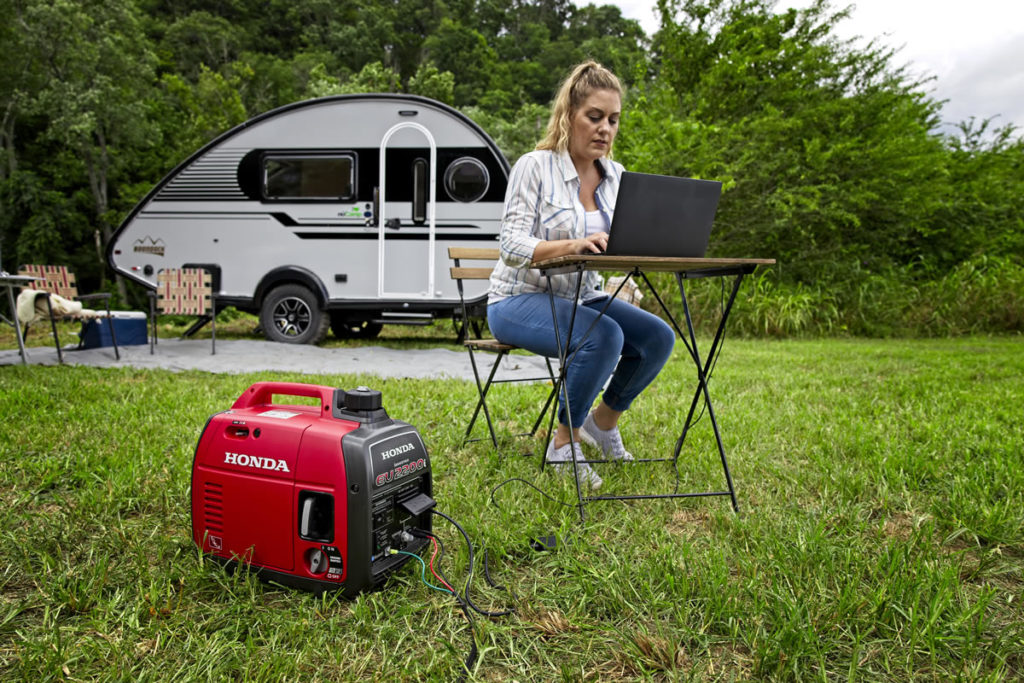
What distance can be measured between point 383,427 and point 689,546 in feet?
2.76

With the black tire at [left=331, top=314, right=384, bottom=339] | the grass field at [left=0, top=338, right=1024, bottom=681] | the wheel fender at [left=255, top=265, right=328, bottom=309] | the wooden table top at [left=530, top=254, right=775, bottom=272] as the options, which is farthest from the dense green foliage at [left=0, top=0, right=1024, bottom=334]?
the wooden table top at [left=530, top=254, right=775, bottom=272]

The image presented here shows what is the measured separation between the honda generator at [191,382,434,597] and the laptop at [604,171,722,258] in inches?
32.6

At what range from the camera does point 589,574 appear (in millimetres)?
1571

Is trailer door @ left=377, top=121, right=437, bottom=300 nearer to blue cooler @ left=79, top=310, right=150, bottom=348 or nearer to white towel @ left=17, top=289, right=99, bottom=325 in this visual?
blue cooler @ left=79, top=310, right=150, bottom=348

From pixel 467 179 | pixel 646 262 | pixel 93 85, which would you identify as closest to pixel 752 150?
pixel 467 179

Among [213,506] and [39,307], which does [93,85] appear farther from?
[213,506]

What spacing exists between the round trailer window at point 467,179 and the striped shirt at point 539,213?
4110 millimetres

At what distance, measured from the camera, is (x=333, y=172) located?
6.57m

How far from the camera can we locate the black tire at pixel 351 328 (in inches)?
285

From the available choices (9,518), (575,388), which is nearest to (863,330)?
(575,388)

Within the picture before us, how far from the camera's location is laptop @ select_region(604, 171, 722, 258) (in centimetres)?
185

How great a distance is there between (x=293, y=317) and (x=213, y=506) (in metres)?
5.47

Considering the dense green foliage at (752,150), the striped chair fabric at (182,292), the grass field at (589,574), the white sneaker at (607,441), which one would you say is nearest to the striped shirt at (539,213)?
A: the white sneaker at (607,441)

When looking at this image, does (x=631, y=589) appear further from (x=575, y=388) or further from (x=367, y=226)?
(x=367, y=226)
